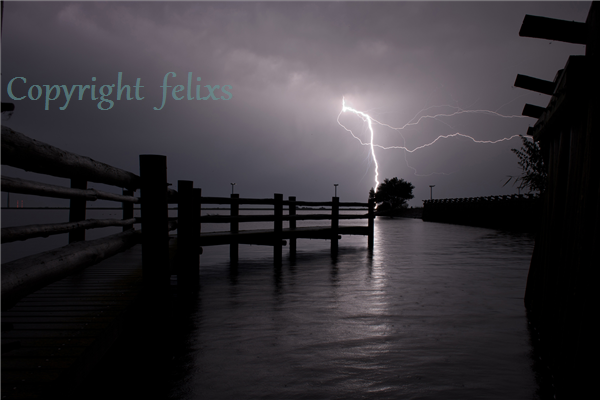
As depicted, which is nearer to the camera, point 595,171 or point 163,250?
point 595,171

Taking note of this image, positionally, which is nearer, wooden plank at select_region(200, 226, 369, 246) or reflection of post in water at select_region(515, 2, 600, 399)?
reflection of post in water at select_region(515, 2, 600, 399)

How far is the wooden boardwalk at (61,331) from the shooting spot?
1846 mm

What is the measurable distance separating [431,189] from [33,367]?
9333cm

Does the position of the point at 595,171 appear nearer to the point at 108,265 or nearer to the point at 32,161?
the point at 32,161

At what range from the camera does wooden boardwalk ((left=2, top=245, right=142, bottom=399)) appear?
1.85m

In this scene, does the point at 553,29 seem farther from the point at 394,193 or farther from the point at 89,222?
the point at 394,193

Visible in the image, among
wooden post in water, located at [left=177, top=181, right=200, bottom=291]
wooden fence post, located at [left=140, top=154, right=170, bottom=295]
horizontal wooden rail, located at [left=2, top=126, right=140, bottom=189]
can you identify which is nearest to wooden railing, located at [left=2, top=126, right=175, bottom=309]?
horizontal wooden rail, located at [left=2, top=126, right=140, bottom=189]

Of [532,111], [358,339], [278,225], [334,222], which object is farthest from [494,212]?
[358,339]

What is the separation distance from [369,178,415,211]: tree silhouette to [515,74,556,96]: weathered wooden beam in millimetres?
100140

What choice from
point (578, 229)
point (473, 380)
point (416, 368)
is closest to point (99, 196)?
point (416, 368)

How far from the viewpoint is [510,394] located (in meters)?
2.94

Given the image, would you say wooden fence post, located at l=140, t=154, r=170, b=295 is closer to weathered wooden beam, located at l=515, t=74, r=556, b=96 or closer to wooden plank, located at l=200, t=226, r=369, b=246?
weathered wooden beam, located at l=515, t=74, r=556, b=96

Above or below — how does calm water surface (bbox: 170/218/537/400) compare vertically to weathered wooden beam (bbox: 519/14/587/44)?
below

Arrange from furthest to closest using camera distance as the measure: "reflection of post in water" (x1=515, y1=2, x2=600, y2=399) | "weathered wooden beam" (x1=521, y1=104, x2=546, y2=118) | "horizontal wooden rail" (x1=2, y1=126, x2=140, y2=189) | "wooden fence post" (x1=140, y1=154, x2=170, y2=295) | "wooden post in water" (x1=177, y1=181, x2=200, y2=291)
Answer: "wooden post in water" (x1=177, y1=181, x2=200, y2=291) → "weathered wooden beam" (x1=521, y1=104, x2=546, y2=118) → "wooden fence post" (x1=140, y1=154, x2=170, y2=295) → "reflection of post in water" (x1=515, y1=2, x2=600, y2=399) → "horizontal wooden rail" (x1=2, y1=126, x2=140, y2=189)
